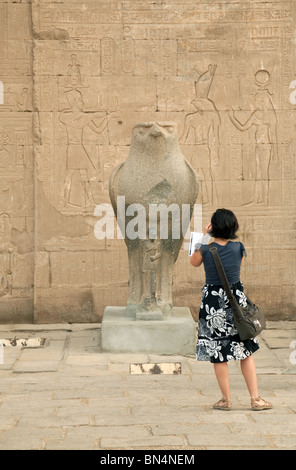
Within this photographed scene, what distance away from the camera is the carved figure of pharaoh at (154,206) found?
6820mm

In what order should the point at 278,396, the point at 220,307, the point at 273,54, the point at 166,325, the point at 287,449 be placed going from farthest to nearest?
1. the point at 273,54
2. the point at 166,325
3. the point at 278,396
4. the point at 220,307
5. the point at 287,449

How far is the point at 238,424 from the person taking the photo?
457 cm

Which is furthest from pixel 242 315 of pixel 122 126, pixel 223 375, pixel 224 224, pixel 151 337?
pixel 122 126

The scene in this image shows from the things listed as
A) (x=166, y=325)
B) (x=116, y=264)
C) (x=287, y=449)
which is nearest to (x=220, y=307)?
(x=287, y=449)

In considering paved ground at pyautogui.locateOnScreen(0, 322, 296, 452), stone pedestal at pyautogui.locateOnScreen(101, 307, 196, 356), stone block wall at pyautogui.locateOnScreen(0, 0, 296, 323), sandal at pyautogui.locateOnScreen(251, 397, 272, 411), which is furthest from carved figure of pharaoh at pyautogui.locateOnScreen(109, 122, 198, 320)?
sandal at pyautogui.locateOnScreen(251, 397, 272, 411)

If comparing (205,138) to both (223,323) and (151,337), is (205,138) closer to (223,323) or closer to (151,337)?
(151,337)

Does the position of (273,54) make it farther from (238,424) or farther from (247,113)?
(238,424)

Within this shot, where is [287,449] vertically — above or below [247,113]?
below

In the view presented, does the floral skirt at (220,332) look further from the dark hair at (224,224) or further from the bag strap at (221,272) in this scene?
the dark hair at (224,224)

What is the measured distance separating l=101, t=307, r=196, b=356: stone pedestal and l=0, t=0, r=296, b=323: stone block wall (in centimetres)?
190

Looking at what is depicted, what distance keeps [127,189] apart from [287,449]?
133 inches

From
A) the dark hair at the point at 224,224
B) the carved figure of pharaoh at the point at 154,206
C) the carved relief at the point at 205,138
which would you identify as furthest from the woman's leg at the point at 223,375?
the carved relief at the point at 205,138

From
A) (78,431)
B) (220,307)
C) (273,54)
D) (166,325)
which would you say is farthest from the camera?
(273,54)

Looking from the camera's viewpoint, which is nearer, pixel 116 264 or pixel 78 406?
pixel 78 406
